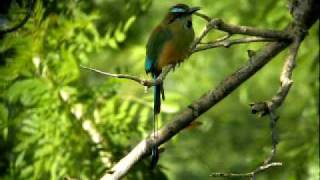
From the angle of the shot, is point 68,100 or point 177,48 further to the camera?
point 68,100

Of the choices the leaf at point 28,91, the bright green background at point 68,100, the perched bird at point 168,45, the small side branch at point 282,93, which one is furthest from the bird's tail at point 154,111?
the leaf at point 28,91

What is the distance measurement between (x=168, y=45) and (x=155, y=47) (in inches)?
2.8

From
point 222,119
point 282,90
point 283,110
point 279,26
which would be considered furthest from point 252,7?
point 282,90

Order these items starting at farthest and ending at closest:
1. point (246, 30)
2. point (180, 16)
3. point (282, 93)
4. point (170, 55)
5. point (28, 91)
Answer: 1. point (28, 91)
2. point (180, 16)
3. point (170, 55)
4. point (246, 30)
5. point (282, 93)

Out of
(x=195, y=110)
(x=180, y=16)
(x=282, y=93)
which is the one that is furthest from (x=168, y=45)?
(x=282, y=93)

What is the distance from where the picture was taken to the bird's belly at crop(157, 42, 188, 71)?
349 centimetres

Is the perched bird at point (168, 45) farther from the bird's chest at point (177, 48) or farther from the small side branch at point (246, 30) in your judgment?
the small side branch at point (246, 30)

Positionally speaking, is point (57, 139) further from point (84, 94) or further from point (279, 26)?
point (279, 26)

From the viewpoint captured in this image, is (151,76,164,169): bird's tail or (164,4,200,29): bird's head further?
(164,4,200,29): bird's head

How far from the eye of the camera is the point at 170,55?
3531mm

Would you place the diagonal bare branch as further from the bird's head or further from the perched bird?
the bird's head

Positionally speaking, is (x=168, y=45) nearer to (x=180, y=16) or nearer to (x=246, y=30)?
(x=180, y=16)

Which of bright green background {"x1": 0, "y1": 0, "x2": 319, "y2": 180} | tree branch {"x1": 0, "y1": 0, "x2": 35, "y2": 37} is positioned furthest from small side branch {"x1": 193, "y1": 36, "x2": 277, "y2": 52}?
tree branch {"x1": 0, "y1": 0, "x2": 35, "y2": 37}

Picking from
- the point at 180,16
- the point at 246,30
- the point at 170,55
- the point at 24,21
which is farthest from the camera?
the point at 180,16
